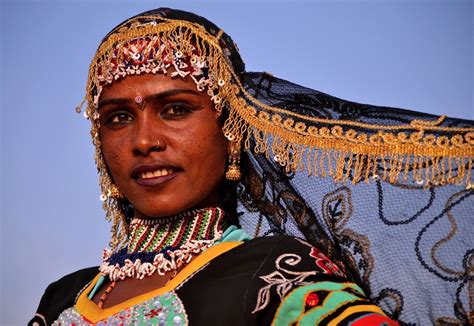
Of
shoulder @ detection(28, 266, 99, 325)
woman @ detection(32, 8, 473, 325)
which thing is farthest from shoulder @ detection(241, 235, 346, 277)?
shoulder @ detection(28, 266, 99, 325)

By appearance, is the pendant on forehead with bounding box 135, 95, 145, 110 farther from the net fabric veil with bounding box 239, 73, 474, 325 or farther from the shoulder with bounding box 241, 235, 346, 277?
the shoulder with bounding box 241, 235, 346, 277

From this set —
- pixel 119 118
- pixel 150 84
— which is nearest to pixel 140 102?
pixel 150 84

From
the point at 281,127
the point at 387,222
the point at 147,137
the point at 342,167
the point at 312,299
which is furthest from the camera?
the point at 147,137

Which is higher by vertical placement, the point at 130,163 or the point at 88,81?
the point at 88,81

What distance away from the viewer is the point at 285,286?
2.67 m

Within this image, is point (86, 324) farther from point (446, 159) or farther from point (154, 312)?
point (446, 159)

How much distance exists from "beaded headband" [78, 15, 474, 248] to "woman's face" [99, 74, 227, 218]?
61 mm

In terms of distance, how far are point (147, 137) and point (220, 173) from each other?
0.36 m

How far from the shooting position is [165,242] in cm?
324

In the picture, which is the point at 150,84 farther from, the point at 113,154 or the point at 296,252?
the point at 296,252

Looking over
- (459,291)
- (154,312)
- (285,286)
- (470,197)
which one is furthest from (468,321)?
(154,312)

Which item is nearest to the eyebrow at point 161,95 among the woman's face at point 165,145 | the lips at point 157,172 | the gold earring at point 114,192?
the woman's face at point 165,145

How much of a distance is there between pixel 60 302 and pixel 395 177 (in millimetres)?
1701

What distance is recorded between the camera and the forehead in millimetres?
3189
